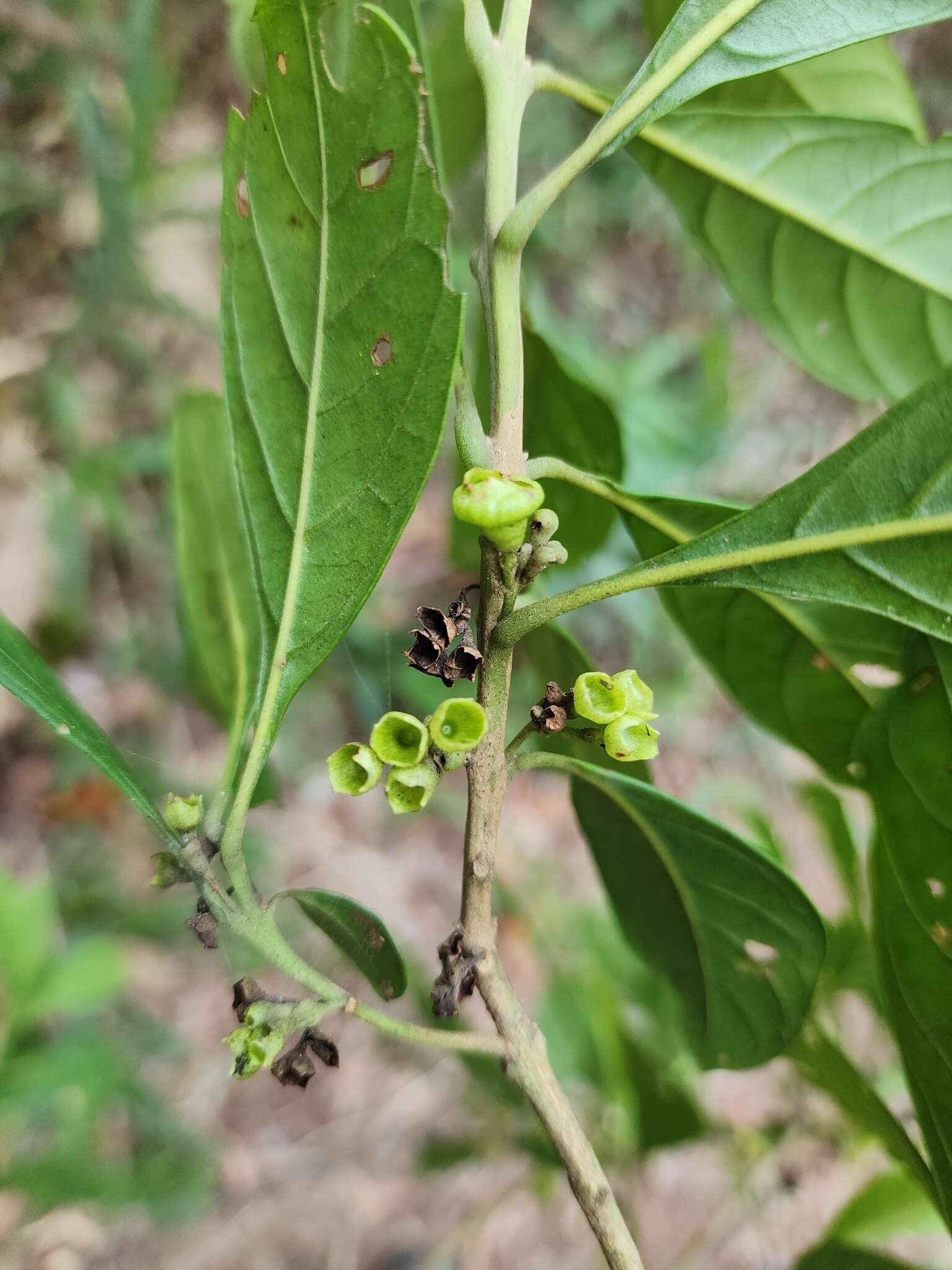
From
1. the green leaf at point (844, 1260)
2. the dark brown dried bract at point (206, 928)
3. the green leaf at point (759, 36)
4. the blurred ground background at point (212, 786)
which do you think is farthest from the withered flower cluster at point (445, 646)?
the blurred ground background at point (212, 786)

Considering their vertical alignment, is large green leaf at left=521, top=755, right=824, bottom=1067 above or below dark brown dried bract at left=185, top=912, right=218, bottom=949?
below

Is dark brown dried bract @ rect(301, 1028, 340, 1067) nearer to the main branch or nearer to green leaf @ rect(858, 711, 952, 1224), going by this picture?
the main branch

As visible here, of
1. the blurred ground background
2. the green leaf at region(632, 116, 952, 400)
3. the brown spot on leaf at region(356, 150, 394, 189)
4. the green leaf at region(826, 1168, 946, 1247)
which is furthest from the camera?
the blurred ground background

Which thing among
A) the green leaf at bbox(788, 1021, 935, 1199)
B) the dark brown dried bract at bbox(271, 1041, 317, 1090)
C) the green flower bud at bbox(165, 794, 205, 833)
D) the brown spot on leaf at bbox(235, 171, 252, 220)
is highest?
the brown spot on leaf at bbox(235, 171, 252, 220)

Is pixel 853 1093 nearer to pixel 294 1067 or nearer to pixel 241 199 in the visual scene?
pixel 294 1067

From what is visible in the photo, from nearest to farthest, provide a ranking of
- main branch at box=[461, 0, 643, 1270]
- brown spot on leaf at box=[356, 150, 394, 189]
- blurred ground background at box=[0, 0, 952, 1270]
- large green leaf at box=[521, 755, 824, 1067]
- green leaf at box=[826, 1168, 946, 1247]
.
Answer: brown spot on leaf at box=[356, 150, 394, 189]
main branch at box=[461, 0, 643, 1270]
large green leaf at box=[521, 755, 824, 1067]
green leaf at box=[826, 1168, 946, 1247]
blurred ground background at box=[0, 0, 952, 1270]

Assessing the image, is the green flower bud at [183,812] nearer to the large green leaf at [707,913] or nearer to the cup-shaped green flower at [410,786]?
the cup-shaped green flower at [410,786]

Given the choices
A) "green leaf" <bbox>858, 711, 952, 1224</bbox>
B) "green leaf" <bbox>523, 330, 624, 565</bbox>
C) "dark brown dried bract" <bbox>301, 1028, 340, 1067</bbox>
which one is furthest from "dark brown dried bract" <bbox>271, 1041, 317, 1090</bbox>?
"green leaf" <bbox>523, 330, 624, 565</bbox>

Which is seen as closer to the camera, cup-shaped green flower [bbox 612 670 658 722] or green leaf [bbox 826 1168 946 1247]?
cup-shaped green flower [bbox 612 670 658 722]
